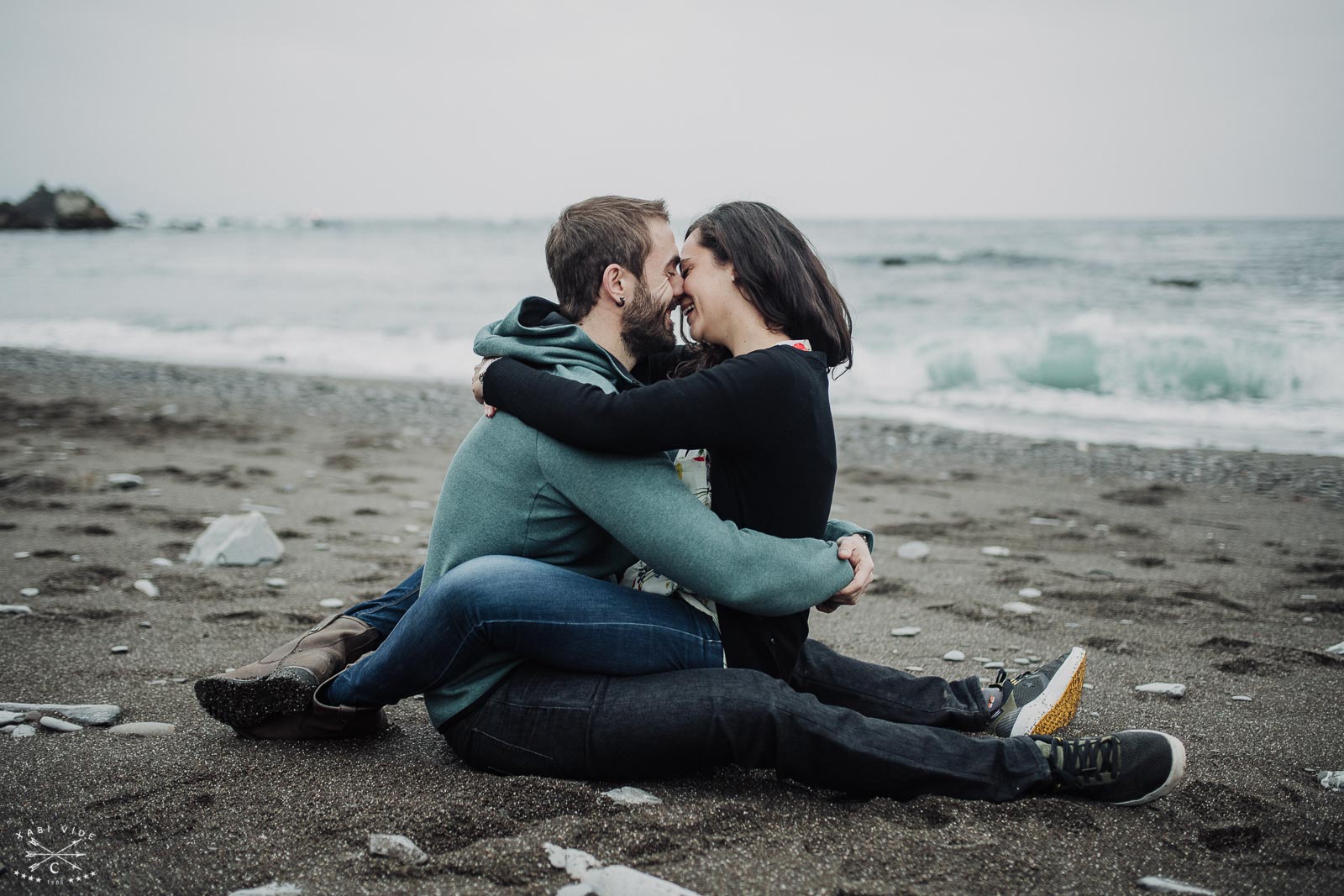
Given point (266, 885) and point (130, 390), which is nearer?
point (266, 885)

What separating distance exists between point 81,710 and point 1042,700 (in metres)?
2.97

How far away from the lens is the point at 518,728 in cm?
245

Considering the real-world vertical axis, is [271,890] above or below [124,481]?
above

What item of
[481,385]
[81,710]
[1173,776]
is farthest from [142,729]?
[1173,776]

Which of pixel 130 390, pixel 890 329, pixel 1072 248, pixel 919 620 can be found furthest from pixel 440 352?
pixel 1072 248

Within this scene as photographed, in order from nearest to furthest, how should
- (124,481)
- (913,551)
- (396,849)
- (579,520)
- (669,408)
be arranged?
1. (396,849)
2. (669,408)
3. (579,520)
4. (913,551)
5. (124,481)

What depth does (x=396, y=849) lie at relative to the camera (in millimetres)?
2135

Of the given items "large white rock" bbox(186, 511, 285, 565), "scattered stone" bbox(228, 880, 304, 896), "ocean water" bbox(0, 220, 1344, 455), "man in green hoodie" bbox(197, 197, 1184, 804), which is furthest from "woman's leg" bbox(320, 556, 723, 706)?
"large white rock" bbox(186, 511, 285, 565)

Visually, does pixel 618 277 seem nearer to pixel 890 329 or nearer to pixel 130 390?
pixel 130 390

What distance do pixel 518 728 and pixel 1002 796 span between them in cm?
126

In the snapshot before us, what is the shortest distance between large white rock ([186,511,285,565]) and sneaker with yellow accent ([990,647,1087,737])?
3.53 m

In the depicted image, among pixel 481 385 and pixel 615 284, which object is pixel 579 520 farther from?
pixel 615 284

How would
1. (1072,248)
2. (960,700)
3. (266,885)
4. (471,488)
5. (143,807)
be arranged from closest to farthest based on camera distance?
(266,885) < (143,807) < (471,488) < (960,700) < (1072,248)

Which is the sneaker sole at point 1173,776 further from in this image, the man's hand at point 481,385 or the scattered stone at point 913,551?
the scattered stone at point 913,551
